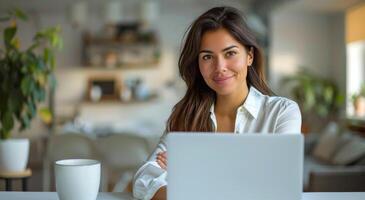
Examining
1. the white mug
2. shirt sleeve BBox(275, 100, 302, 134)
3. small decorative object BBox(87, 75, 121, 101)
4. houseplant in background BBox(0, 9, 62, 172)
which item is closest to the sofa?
houseplant in background BBox(0, 9, 62, 172)

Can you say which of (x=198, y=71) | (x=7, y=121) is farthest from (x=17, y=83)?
(x=198, y=71)

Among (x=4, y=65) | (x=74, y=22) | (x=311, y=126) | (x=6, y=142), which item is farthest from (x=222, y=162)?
(x=311, y=126)

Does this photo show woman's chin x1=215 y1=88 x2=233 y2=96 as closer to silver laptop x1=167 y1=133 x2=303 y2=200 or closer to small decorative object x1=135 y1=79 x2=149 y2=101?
silver laptop x1=167 y1=133 x2=303 y2=200

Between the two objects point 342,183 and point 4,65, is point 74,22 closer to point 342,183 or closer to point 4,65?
point 4,65

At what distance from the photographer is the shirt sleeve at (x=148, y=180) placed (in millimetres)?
1220

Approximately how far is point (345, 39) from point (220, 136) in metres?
6.25

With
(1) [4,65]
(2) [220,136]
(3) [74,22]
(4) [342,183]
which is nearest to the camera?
(2) [220,136]

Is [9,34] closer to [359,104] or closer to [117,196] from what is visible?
[117,196]

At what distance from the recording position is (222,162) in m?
0.91

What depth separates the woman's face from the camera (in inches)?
53.6

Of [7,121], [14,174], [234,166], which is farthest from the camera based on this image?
[7,121]

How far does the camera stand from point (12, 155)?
235cm

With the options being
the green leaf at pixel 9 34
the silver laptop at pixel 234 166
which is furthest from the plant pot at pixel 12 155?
the silver laptop at pixel 234 166

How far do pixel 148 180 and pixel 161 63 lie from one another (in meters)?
6.91
